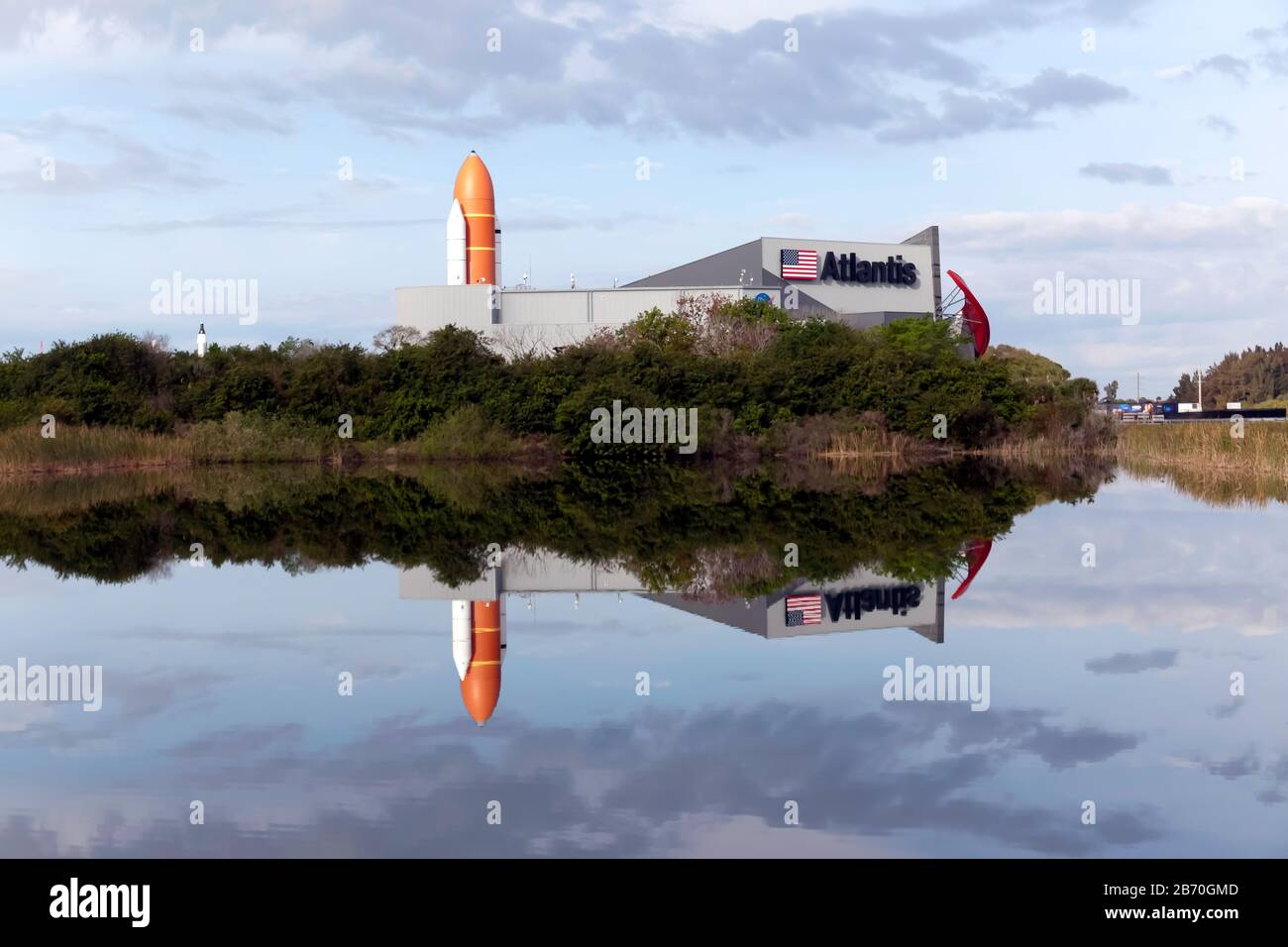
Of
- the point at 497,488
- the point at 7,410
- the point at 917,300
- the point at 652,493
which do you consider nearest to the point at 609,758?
the point at 652,493

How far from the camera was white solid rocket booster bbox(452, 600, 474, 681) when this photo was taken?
9.09 m

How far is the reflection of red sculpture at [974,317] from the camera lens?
62.5 meters

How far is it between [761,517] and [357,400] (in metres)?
26.5

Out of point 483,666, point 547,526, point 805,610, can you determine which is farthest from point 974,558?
point 483,666

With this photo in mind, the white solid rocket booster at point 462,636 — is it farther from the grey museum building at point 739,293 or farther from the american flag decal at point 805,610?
the grey museum building at point 739,293

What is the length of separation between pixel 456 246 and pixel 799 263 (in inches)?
632

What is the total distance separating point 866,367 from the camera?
145ft

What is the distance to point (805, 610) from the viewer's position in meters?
11.3

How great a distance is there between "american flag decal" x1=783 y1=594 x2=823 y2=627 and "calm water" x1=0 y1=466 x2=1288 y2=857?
0.41ft

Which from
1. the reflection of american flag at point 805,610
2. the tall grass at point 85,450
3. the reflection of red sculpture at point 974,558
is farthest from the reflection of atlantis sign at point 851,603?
the tall grass at point 85,450

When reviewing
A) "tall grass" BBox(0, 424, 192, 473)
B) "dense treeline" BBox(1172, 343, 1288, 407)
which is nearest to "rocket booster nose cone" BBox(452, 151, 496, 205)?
"tall grass" BBox(0, 424, 192, 473)

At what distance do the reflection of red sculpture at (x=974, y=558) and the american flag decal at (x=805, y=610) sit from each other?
4.87 ft

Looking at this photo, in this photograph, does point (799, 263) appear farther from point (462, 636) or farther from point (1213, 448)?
point (462, 636)

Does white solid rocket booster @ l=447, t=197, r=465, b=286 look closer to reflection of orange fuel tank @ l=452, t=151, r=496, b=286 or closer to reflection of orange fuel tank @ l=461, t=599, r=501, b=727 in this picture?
reflection of orange fuel tank @ l=452, t=151, r=496, b=286
